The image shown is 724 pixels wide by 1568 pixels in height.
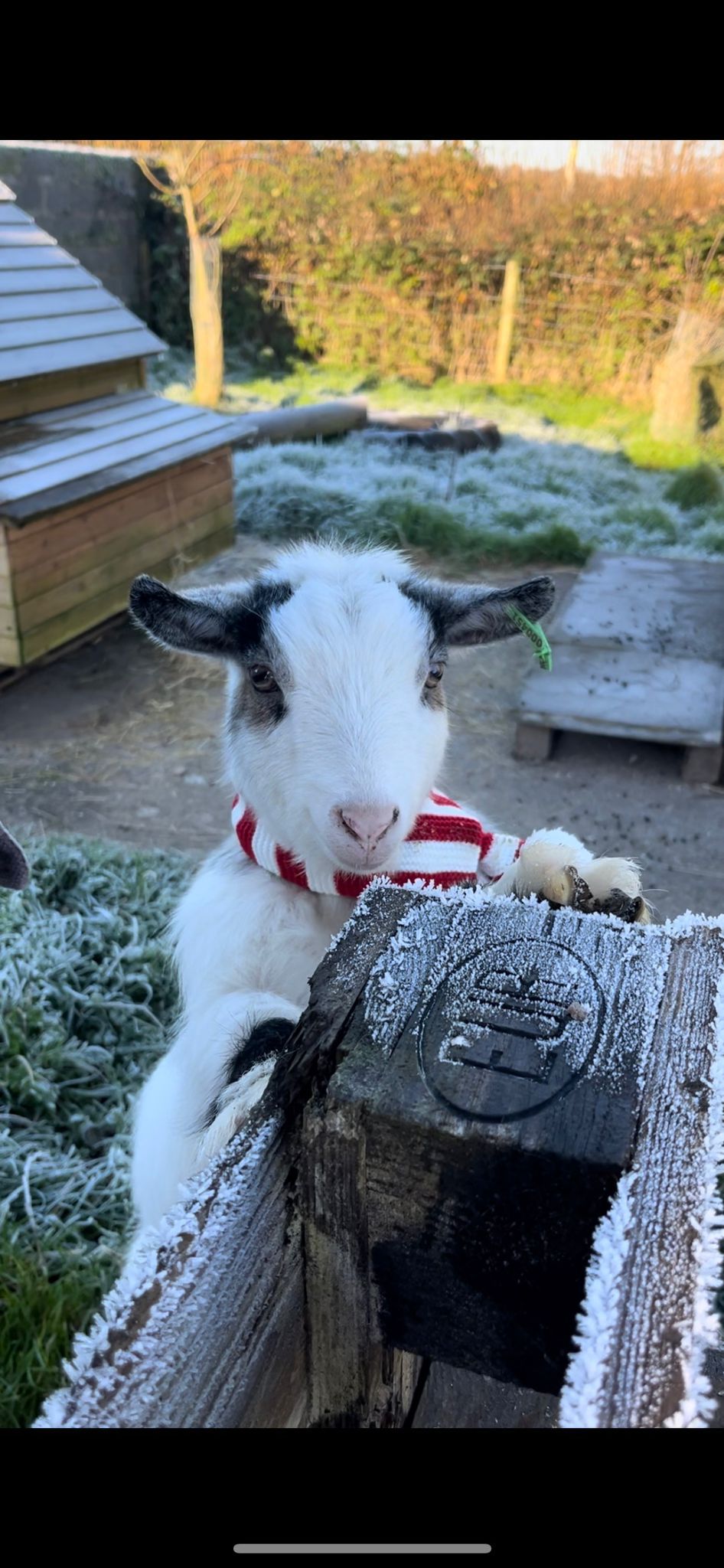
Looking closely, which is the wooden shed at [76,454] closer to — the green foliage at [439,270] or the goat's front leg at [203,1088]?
the green foliage at [439,270]

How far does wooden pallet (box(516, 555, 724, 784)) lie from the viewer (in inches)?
147

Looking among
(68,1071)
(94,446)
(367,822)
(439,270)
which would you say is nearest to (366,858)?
(367,822)

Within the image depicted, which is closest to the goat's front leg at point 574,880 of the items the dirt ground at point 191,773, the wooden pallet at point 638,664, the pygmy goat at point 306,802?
the pygmy goat at point 306,802

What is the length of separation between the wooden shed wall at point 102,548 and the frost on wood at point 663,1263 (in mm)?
3392

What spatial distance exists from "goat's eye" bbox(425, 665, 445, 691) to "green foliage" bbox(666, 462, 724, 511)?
4.09m

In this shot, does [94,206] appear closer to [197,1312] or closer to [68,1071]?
[68,1071]

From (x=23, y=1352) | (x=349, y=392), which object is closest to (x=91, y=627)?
(x=23, y=1352)

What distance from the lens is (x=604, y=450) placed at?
571 cm

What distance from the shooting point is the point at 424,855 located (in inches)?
50.6

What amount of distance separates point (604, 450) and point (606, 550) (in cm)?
59

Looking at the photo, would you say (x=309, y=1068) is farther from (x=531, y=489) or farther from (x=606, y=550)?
(x=531, y=489)

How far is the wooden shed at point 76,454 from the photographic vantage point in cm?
356

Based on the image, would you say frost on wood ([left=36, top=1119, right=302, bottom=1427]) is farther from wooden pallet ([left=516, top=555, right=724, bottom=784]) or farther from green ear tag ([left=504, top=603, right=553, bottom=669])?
wooden pallet ([left=516, top=555, right=724, bottom=784])

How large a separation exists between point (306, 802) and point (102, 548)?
308cm
